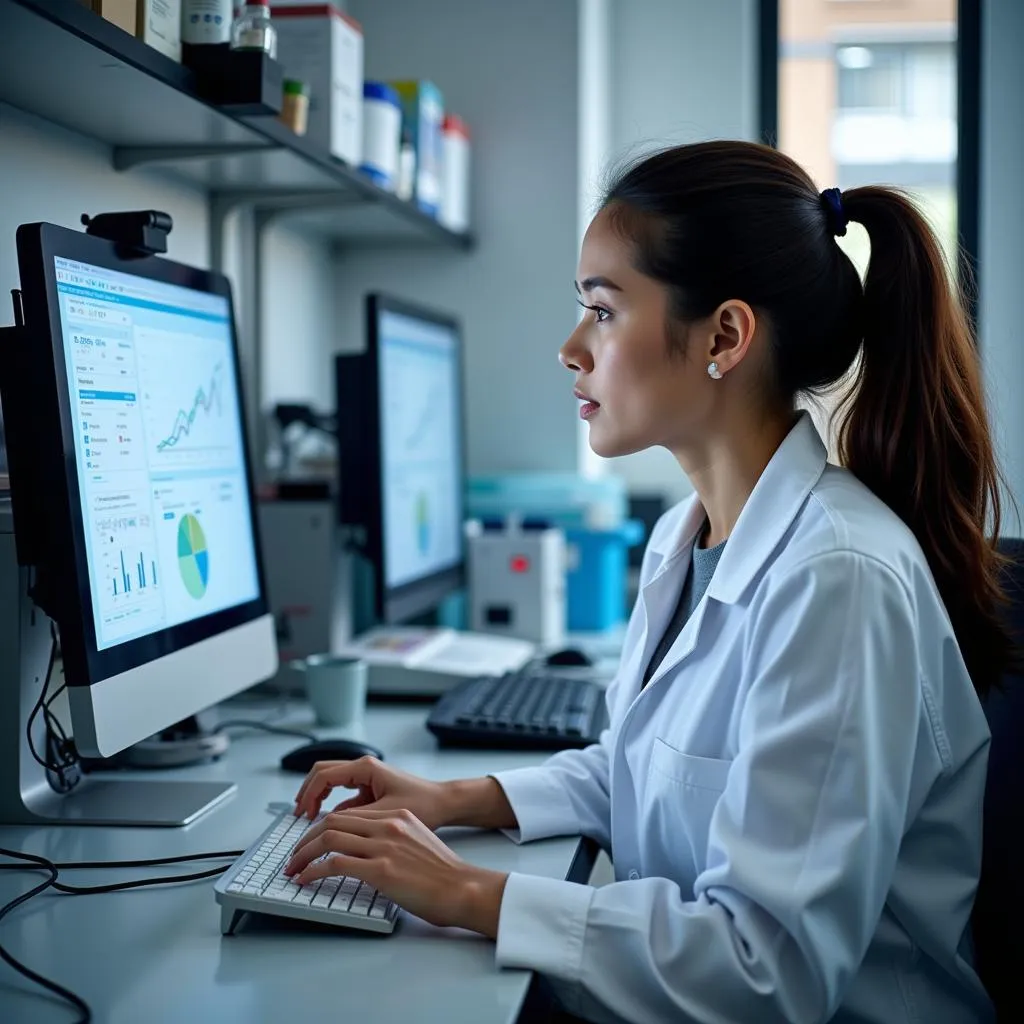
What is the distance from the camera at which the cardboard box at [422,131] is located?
6.85 feet

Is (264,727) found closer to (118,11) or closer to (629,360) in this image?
(629,360)

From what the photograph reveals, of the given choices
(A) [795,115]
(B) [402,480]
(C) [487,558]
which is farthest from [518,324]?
(A) [795,115]

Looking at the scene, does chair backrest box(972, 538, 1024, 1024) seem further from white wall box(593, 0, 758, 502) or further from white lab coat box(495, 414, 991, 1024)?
white wall box(593, 0, 758, 502)

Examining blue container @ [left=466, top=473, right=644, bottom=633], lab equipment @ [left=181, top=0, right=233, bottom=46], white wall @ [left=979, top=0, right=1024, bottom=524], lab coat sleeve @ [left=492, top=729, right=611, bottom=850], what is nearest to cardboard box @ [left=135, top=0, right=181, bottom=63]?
lab equipment @ [left=181, top=0, right=233, bottom=46]

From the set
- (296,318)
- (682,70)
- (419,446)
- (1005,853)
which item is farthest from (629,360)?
(682,70)

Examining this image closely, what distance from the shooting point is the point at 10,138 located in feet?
4.17

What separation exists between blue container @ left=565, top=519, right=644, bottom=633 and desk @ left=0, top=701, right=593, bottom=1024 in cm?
120

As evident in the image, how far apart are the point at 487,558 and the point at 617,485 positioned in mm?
363

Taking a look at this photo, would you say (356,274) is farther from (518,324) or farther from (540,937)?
(540,937)

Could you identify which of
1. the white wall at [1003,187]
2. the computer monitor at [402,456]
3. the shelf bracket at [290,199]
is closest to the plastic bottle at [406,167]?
the shelf bracket at [290,199]

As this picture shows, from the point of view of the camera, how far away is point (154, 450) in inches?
43.5

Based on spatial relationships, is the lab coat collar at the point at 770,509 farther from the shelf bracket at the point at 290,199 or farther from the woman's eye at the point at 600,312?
the shelf bracket at the point at 290,199

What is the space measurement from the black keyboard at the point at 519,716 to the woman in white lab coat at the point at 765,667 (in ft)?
0.49

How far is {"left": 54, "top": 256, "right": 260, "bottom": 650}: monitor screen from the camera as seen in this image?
3.20 ft
